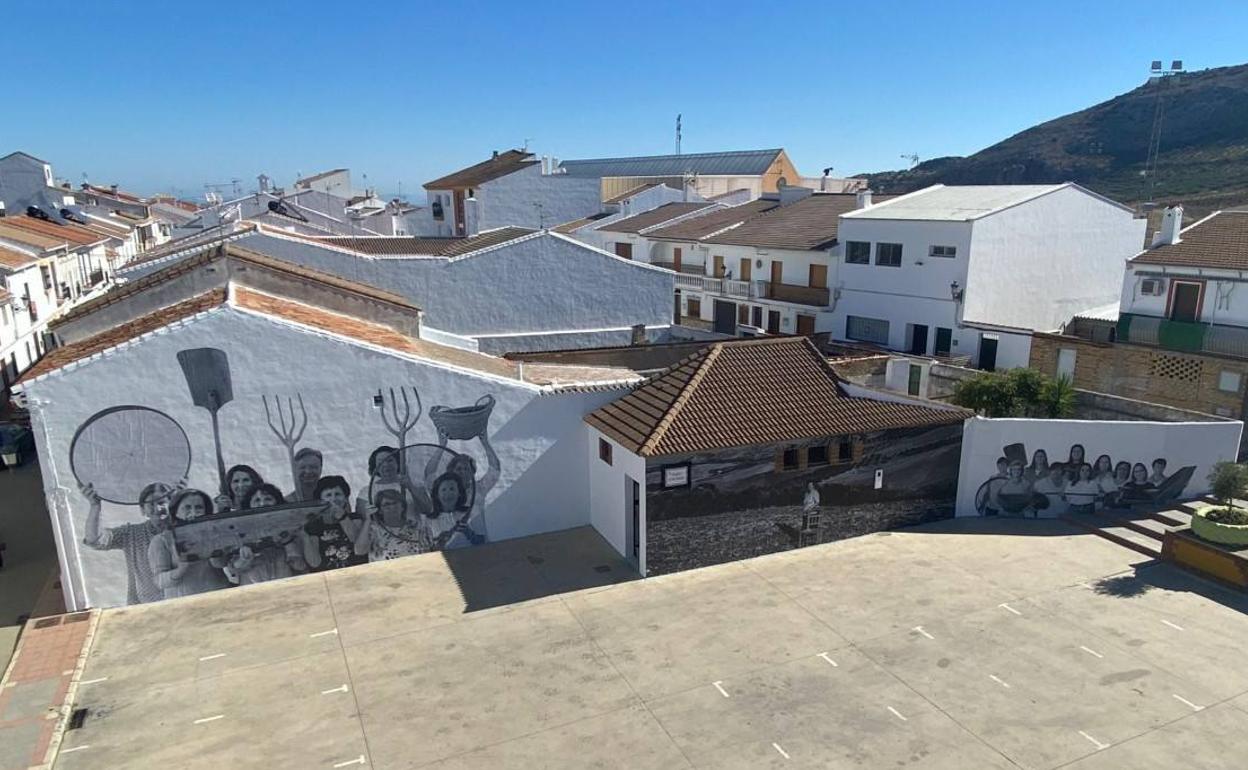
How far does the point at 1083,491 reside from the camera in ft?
68.1

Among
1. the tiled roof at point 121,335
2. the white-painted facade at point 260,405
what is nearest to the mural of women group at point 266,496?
the white-painted facade at point 260,405

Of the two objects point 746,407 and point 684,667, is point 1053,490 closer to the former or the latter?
point 746,407

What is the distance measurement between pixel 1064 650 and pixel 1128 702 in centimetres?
157

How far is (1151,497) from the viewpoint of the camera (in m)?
21.1

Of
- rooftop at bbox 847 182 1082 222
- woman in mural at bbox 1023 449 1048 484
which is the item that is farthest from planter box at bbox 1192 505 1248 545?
rooftop at bbox 847 182 1082 222

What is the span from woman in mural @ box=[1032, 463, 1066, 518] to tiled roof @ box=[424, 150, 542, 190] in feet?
109

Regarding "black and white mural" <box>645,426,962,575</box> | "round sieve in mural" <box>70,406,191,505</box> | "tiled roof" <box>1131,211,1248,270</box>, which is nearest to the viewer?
"round sieve in mural" <box>70,406,191,505</box>

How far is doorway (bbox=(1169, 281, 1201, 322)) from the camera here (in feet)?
88.4

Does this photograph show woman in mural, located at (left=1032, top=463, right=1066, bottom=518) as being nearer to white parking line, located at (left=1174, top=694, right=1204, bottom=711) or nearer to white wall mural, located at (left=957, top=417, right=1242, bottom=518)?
white wall mural, located at (left=957, top=417, right=1242, bottom=518)

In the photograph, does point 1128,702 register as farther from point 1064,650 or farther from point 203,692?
point 203,692

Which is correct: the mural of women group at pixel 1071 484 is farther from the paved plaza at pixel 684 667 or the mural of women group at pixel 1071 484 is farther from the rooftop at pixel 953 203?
Answer: the rooftop at pixel 953 203

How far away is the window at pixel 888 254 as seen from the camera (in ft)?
115

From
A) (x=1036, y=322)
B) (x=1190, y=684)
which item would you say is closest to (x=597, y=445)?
(x=1190, y=684)

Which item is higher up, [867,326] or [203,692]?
[867,326]
